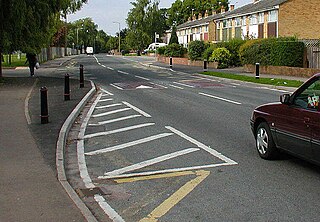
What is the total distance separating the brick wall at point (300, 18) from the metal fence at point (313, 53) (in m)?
15.0

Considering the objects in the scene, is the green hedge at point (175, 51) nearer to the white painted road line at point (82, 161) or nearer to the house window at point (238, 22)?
the house window at point (238, 22)

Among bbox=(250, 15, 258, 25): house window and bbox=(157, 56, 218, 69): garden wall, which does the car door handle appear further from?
bbox=(250, 15, 258, 25): house window

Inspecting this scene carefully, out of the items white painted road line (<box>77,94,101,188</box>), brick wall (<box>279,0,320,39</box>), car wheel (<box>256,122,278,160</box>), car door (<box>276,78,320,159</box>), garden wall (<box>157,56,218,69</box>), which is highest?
brick wall (<box>279,0,320,39</box>)

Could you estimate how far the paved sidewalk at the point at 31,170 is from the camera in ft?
18.4

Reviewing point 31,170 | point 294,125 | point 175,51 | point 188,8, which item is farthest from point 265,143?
point 188,8

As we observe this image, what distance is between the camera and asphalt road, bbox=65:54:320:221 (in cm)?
592

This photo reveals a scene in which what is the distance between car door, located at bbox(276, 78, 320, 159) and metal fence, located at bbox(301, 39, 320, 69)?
77.3 ft

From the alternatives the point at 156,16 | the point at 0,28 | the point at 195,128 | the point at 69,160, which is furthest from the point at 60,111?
the point at 156,16

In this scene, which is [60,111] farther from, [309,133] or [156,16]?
[156,16]

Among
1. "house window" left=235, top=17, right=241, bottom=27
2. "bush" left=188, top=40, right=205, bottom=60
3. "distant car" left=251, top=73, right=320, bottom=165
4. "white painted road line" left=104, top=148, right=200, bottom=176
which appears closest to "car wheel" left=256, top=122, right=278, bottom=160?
"distant car" left=251, top=73, right=320, bottom=165

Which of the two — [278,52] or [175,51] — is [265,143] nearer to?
[278,52]

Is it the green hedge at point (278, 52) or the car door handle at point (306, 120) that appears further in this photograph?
the green hedge at point (278, 52)

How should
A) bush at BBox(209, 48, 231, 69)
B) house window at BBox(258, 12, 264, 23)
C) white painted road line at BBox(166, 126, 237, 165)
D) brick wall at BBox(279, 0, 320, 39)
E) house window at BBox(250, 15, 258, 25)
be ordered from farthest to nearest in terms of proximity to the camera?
house window at BBox(250, 15, 258, 25), house window at BBox(258, 12, 264, 23), brick wall at BBox(279, 0, 320, 39), bush at BBox(209, 48, 231, 69), white painted road line at BBox(166, 126, 237, 165)

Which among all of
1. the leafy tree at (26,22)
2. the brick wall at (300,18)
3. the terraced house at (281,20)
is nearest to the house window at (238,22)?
the terraced house at (281,20)
